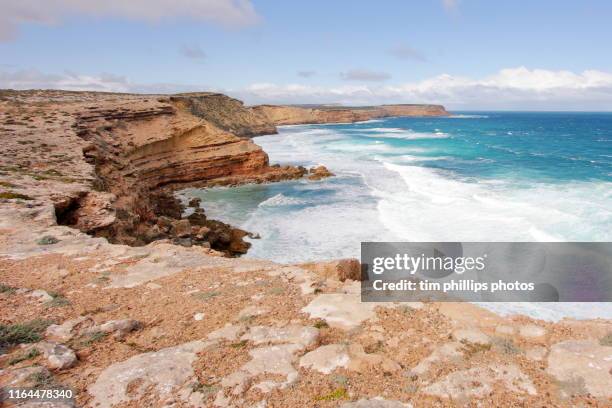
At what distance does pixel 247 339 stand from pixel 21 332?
3.50 m

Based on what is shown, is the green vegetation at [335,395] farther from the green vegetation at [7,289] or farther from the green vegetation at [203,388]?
the green vegetation at [7,289]

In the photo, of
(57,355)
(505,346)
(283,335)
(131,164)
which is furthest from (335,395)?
(131,164)

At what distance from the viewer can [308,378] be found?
509 cm

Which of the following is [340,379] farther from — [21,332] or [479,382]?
[21,332]

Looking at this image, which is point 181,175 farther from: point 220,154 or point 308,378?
point 308,378

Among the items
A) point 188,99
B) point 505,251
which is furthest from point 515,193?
point 188,99

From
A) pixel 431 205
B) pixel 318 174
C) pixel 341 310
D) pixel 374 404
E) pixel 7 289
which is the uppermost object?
pixel 7 289

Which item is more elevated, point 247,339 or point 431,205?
point 247,339

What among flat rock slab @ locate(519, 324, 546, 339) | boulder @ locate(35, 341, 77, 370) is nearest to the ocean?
flat rock slab @ locate(519, 324, 546, 339)

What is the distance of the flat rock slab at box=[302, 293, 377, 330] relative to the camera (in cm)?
653

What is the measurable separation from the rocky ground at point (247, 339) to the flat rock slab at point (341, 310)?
0.12 ft

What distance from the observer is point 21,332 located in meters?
5.91

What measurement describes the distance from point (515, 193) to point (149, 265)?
88.3ft

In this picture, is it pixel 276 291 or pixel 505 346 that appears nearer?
pixel 505 346
